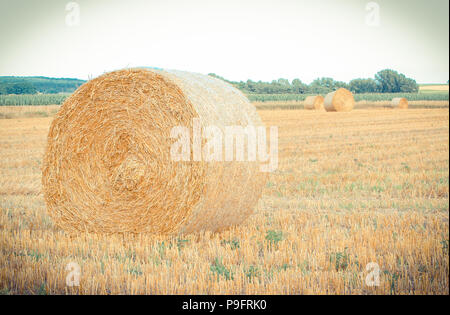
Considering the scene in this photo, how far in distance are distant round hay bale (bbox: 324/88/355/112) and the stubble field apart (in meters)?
18.7

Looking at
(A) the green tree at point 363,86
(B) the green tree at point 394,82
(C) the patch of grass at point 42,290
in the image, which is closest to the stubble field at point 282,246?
(C) the patch of grass at point 42,290

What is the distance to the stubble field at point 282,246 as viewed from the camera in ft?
14.3

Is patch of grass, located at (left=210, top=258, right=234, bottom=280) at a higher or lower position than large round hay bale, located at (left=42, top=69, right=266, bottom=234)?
lower

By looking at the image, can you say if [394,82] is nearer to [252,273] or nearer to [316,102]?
[316,102]

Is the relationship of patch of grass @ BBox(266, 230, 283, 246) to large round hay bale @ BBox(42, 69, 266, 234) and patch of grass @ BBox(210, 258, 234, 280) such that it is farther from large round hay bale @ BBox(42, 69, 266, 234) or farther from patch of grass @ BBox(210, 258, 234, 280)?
patch of grass @ BBox(210, 258, 234, 280)

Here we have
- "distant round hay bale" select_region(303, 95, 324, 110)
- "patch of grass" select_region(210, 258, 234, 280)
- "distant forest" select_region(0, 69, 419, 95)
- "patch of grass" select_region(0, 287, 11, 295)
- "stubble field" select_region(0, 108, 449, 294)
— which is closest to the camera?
"patch of grass" select_region(0, 287, 11, 295)

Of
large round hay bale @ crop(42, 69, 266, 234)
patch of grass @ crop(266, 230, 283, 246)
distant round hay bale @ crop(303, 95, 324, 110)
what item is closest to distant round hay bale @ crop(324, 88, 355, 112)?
distant round hay bale @ crop(303, 95, 324, 110)

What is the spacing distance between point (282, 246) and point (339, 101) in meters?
25.7

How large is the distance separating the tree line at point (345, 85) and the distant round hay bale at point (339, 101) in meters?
7.89

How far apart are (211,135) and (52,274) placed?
8.09 feet

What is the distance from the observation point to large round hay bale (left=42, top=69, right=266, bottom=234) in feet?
20.0

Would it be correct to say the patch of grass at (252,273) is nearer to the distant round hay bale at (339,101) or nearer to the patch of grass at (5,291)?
the patch of grass at (5,291)
